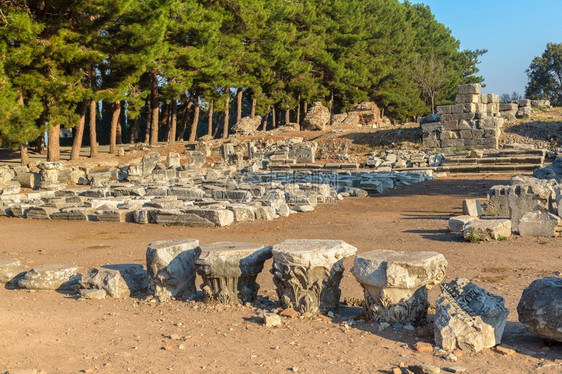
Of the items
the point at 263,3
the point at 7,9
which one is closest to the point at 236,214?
the point at 7,9

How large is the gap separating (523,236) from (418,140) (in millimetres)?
21448

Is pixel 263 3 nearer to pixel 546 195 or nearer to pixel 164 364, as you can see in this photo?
pixel 546 195

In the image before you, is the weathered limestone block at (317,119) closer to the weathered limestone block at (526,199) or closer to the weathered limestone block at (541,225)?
the weathered limestone block at (526,199)

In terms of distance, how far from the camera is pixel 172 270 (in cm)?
645

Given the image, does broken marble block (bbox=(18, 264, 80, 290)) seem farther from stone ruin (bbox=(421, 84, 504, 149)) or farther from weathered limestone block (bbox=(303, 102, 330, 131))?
weathered limestone block (bbox=(303, 102, 330, 131))

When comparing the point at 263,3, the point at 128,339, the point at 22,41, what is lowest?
the point at 128,339

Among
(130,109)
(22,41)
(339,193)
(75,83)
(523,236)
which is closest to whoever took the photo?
(523,236)

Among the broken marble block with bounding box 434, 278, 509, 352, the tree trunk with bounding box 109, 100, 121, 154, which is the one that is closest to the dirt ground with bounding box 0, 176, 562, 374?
the broken marble block with bounding box 434, 278, 509, 352

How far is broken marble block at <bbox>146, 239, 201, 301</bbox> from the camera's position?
6461 millimetres

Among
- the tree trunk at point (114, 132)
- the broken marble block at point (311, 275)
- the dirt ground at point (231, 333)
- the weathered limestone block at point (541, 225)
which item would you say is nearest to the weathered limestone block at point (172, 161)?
the tree trunk at point (114, 132)

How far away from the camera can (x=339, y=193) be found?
60.3ft

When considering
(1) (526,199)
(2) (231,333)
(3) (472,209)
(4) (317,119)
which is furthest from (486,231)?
(4) (317,119)

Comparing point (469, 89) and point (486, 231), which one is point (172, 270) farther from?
Result: point (469, 89)

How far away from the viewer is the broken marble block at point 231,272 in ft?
19.9
